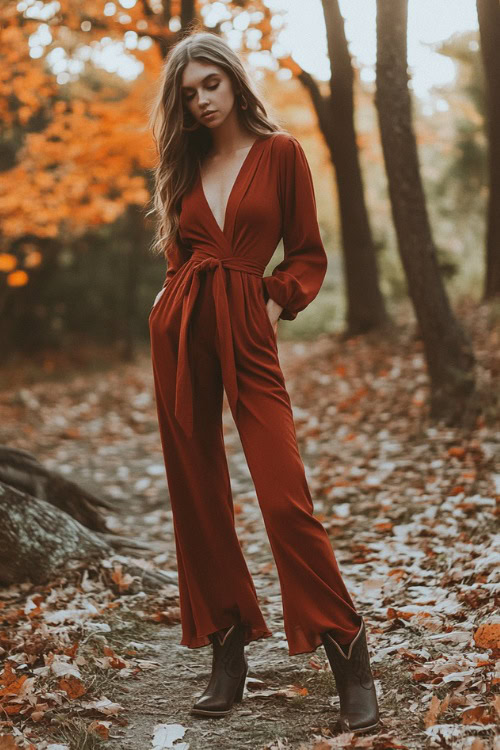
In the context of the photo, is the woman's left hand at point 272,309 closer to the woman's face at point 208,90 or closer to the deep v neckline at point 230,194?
the deep v neckline at point 230,194

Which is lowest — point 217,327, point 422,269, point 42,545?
point 42,545

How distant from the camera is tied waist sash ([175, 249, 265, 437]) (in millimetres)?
2723

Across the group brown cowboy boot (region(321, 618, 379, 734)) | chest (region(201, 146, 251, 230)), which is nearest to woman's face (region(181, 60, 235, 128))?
chest (region(201, 146, 251, 230))

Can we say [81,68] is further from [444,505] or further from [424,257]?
[444,505]

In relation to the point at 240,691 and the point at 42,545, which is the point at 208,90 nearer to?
the point at 240,691

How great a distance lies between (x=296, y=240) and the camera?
288 centimetres

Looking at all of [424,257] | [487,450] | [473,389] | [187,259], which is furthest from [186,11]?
[187,259]

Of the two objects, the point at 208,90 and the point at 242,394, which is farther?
the point at 208,90

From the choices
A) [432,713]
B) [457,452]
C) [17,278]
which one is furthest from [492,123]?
[17,278]

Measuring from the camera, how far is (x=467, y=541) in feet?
13.6

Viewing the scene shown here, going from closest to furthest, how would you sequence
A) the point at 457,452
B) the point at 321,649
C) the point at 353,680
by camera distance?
the point at 353,680
the point at 321,649
the point at 457,452

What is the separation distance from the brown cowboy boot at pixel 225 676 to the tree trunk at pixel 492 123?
6.99 meters

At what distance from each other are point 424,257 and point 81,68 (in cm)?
1065

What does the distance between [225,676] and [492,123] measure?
7969 mm
